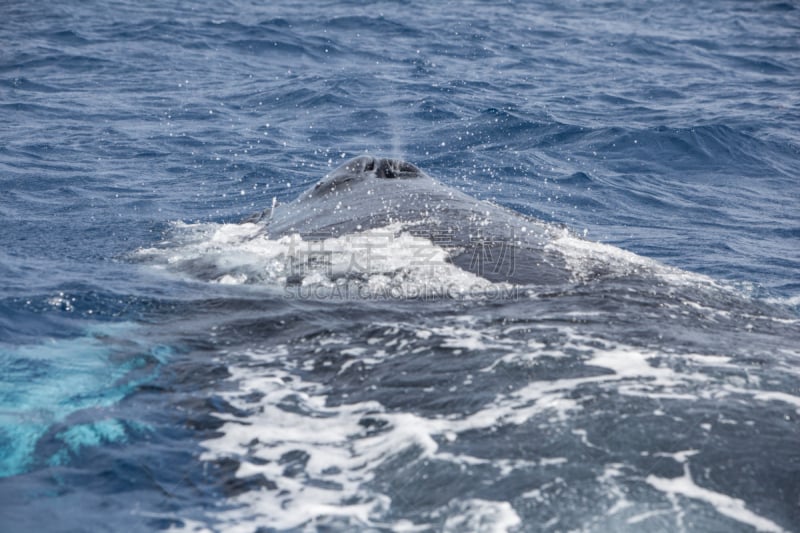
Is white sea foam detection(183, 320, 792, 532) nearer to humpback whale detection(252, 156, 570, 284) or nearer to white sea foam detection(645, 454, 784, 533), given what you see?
white sea foam detection(645, 454, 784, 533)

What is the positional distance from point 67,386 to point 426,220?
158 inches

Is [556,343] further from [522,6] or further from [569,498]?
[522,6]

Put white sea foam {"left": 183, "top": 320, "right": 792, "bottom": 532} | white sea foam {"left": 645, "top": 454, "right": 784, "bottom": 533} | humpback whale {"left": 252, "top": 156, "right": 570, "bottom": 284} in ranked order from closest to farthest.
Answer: white sea foam {"left": 645, "top": 454, "right": 784, "bottom": 533}
white sea foam {"left": 183, "top": 320, "right": 792, "bottom": 532}
humpback whale {"left": 252, "top": 156, "right": 570, "bottom": 284}

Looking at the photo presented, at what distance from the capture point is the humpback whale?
838cm

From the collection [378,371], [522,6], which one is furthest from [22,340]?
[522,6]

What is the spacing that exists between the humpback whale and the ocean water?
0.23m

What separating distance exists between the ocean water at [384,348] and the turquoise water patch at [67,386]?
0.02m

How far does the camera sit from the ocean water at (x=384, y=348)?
4.96 metres

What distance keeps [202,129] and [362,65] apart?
7742 millimetres

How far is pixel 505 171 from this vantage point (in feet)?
57.4

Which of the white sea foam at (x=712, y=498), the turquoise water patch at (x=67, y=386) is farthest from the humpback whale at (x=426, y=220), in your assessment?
the white sea foam at (x=712, y=498)

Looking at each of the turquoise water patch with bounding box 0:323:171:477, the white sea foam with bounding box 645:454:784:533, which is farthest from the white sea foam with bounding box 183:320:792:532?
the turquoise water patch with bounding box 0:323:171:477

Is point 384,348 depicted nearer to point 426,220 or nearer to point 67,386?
point 67,386

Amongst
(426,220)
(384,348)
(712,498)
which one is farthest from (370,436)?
(426,220)
